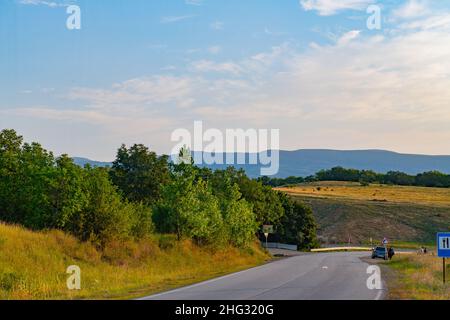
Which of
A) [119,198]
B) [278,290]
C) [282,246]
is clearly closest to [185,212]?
[119,198]

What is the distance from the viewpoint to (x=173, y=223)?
40.9 meters

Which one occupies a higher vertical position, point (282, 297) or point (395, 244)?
point (282, 297)

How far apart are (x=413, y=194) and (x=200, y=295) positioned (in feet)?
453

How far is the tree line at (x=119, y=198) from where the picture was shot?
97.8 feet

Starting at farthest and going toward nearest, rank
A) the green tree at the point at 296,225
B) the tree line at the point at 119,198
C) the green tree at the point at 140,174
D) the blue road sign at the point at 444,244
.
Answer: the green tree at the point at 296,225, the green tree at the point at 140,174, the tree line at the point at 119,198, the blue road sign at the point at 444,244

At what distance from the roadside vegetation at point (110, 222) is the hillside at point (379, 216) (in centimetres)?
6333

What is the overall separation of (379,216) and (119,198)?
92.7 m

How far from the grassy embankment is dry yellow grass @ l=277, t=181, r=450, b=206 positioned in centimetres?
10298

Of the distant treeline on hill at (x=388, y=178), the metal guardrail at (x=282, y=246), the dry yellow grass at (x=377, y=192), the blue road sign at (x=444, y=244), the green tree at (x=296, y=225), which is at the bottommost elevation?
the metal guardrail at (x=282, y=246)

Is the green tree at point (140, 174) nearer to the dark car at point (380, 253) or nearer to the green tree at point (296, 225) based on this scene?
the dark car at point (380, 253)

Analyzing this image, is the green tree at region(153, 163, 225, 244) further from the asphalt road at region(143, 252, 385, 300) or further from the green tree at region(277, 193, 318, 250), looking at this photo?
the green tree at region(277, 193, 318, 250)

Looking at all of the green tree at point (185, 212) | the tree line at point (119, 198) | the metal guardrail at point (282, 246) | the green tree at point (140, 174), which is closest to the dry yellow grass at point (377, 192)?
the metal guardrail at point (282, 246)

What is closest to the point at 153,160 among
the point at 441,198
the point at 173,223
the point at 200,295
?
the point at 173,223
